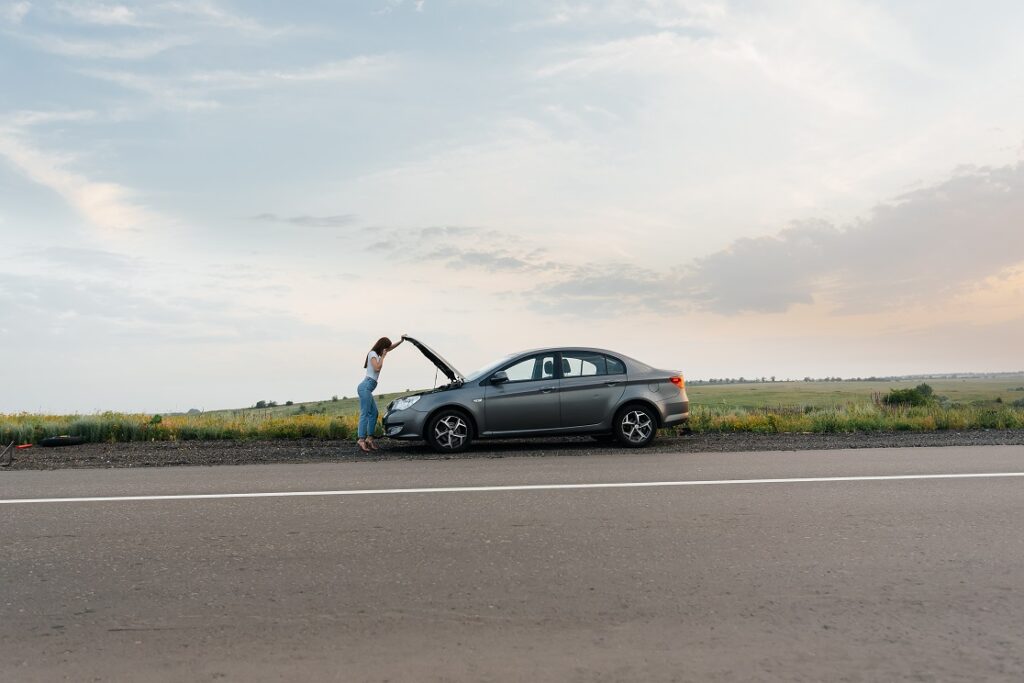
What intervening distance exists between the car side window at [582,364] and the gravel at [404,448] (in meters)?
1.32

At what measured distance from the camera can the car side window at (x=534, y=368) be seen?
50.8 feet

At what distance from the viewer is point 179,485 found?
11.0 metres

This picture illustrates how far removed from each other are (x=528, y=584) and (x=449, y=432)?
914cm

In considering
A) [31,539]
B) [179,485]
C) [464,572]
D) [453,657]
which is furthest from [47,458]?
[453,657]

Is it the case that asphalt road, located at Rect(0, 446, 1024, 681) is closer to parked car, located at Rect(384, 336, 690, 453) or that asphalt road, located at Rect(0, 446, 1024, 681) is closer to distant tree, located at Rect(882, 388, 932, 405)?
parked car, located at Rect(384, 336, 690, 453)

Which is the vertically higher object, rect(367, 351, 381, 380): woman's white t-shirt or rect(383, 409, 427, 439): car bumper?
rect(367, 351, 381, 380): woman's white t-shirt

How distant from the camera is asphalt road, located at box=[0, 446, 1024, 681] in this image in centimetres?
468

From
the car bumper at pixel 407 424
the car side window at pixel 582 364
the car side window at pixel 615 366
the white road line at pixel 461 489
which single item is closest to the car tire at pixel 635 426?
the car side window at pixel 615 366

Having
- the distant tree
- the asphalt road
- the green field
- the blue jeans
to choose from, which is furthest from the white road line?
the distant tree

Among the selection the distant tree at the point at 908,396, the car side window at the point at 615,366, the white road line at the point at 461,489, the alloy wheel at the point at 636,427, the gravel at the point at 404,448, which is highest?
the car side window at the point at 615,366

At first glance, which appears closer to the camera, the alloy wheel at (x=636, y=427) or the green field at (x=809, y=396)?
the alloy wheel at (x=636, y=427)

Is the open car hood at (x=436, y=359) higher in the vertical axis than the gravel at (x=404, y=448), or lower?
higher

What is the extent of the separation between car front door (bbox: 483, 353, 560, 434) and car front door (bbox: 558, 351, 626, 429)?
206mm

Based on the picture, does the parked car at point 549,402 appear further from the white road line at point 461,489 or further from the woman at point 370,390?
the white road line at point 461,489
